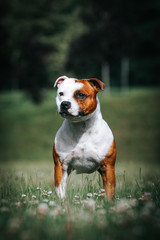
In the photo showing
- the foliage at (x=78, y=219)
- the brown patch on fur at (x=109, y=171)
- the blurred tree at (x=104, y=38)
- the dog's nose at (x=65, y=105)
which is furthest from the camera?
the blurred tree at (x=104, y=38)

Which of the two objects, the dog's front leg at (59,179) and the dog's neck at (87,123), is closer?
the dog's front leg at (59,179)

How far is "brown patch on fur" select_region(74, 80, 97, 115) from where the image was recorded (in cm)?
379

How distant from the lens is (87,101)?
12.6 feet

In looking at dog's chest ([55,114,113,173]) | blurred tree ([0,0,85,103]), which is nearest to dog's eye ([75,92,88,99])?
dog's chest ([55,114,113,173])

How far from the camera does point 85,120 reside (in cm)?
411

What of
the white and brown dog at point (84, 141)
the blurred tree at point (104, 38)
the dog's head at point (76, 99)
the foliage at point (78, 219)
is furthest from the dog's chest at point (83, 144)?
the blurred tree at point (104, 38)

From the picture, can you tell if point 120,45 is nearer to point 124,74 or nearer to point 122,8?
point 122,8

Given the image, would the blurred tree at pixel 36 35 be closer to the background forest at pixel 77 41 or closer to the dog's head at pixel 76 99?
the background forest at pixel 77 41

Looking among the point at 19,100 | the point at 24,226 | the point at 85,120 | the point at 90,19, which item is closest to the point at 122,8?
the point at 90,19

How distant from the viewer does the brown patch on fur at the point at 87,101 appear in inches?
149

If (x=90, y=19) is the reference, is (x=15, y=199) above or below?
below

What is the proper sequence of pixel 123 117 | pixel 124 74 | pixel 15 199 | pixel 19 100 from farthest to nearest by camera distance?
1. pixel 124 74
2. pixel 19 100
3. pixel 123 117
4. pixel 15 199

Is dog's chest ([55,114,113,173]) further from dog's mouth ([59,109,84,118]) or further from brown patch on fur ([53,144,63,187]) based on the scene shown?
dog's mouth ([59,109,84,118])

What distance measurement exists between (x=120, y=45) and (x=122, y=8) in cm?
352
